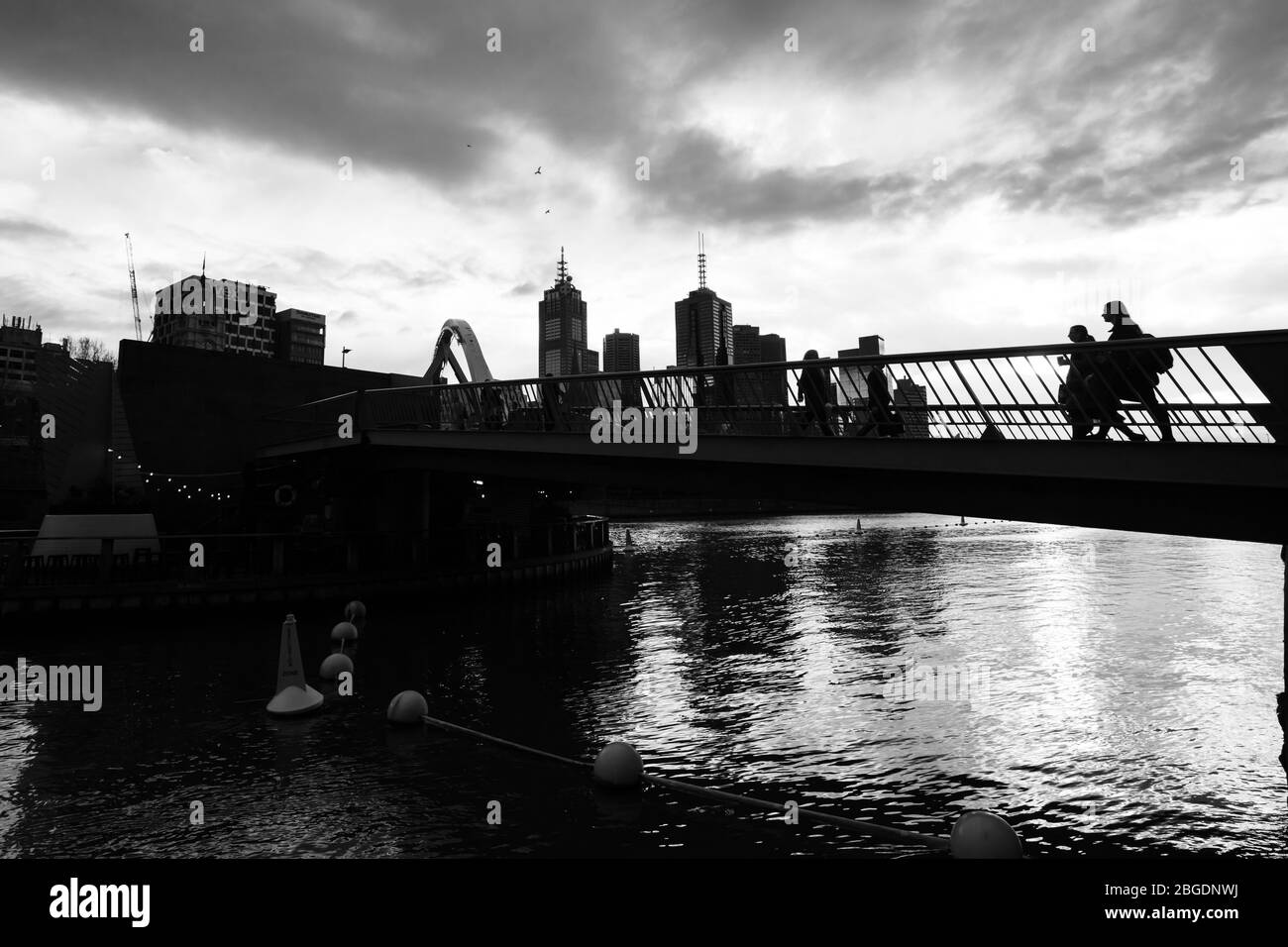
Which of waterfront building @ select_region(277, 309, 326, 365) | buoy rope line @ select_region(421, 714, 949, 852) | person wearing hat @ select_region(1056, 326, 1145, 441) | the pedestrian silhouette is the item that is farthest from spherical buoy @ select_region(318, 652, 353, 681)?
waterfront building @ select_region(277, 309, 326, 365)

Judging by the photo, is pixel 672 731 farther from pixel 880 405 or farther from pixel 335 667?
pixel 335 667

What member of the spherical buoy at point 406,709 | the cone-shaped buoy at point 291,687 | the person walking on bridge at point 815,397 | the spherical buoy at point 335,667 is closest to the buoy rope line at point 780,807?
the spherical buoy at point 406,709

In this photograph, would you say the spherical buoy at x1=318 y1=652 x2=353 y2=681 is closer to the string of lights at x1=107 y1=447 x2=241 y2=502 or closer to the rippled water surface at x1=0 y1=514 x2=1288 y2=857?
the rippled water surface at x1=0 y1=514 x2=1288 y2=857

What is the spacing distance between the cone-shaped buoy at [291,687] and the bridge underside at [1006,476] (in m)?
7.63

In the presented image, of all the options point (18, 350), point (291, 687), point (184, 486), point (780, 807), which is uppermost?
point (18, 350)

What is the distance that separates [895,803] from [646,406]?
9630 mm

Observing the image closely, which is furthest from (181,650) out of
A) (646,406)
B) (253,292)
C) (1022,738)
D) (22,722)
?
(253,292)

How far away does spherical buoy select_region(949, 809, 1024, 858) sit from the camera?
6859mm

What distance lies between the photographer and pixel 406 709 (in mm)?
12984

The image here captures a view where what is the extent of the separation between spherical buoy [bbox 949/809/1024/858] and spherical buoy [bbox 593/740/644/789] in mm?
4137

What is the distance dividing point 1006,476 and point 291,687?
41.9 feet

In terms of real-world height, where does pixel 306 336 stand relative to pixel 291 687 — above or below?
above


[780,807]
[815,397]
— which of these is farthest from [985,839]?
[815,397]

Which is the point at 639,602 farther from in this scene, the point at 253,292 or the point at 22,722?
the point at 253,292
